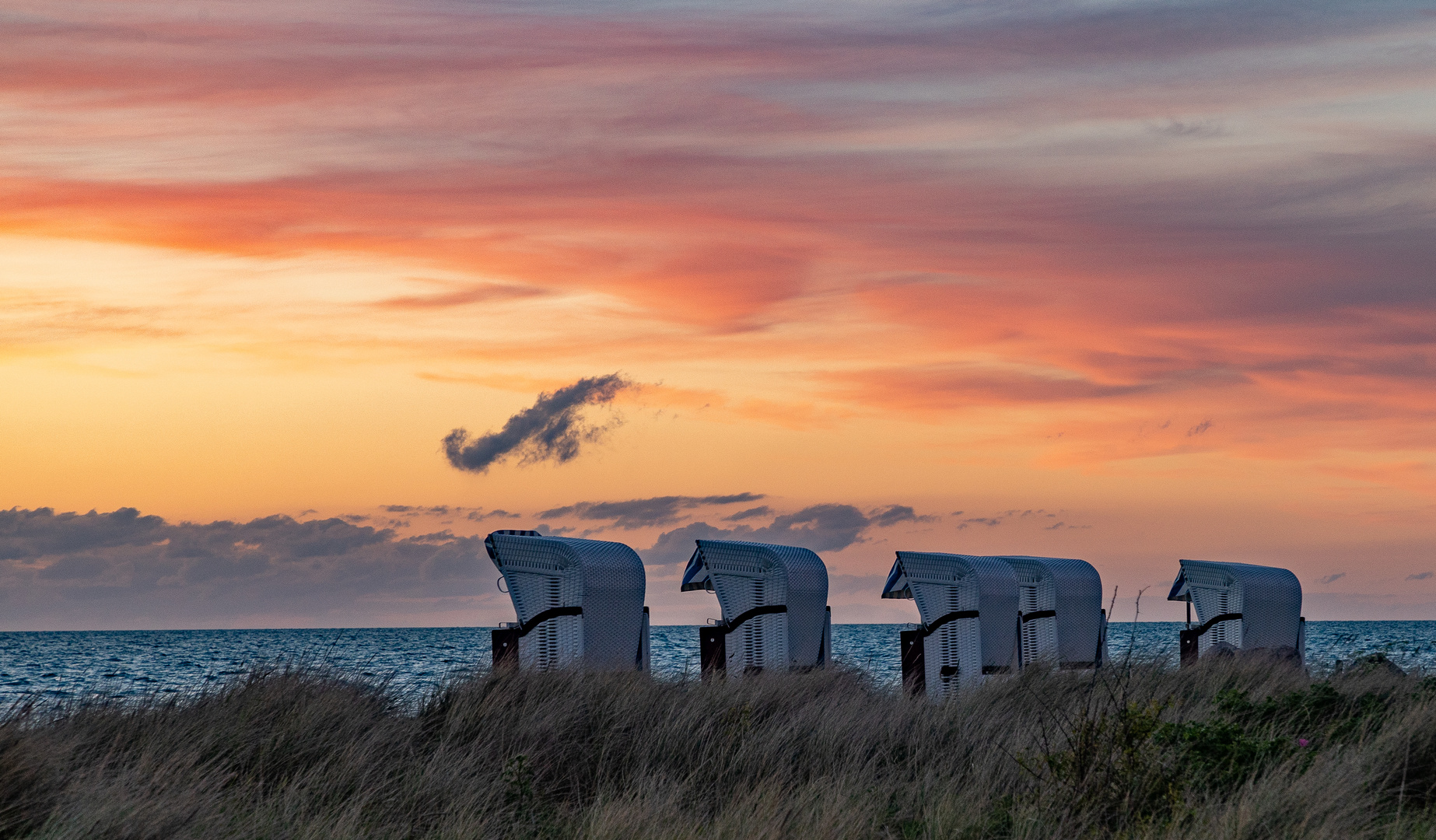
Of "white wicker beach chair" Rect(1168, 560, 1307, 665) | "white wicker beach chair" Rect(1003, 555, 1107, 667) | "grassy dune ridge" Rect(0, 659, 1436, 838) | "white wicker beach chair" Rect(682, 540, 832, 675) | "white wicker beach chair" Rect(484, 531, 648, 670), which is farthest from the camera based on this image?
"white wicker beach chair" Rect(1168, 560, 1307, 665)

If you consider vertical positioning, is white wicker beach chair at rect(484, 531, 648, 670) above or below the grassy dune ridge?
above

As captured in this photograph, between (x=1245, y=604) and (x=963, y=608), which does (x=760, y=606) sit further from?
(x=1245, y=604)

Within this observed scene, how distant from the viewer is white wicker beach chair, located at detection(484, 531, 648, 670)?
59.2 feet

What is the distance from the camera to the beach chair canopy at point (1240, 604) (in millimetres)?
26750

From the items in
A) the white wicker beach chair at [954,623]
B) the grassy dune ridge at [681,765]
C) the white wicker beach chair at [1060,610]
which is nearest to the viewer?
the grassy dune ridge at [681,765]

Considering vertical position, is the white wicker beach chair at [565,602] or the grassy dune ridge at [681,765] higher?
the white wicker beach chair at [565,602]

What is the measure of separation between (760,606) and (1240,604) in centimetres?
1160

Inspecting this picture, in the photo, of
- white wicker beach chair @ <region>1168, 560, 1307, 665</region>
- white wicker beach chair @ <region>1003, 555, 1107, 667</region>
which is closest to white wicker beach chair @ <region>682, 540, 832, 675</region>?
white wicker beach chair @ <region>1003, 555, 1107, 667</region>

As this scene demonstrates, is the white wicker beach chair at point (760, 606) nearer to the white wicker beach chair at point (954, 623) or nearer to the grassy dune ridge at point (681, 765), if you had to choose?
the white wicker beach chair at point (954, 623)

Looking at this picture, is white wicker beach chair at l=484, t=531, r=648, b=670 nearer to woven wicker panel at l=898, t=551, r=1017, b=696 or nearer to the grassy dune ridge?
the grassy dune ridge

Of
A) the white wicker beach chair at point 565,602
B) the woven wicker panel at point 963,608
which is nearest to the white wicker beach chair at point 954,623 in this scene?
the woven wicker panel at point 963,608

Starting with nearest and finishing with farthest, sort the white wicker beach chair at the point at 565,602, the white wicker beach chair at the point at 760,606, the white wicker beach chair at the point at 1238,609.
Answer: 1. the white wicker beach chair at the point at 565,602
2. the white wicker beach chair at the point at 760,606
3. the white wicker beach chair at the point at 1238,609

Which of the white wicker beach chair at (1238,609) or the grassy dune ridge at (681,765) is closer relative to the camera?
the grassy dune ridge at (681,765)

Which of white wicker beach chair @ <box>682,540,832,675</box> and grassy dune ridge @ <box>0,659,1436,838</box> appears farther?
white wicker beach chair @ <box>682,540,832,675</box>
